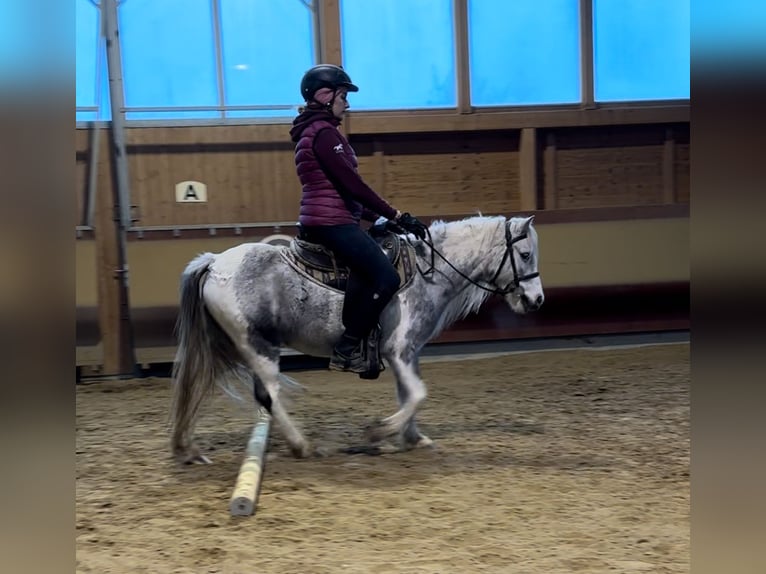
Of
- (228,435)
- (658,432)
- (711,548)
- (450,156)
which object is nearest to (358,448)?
(228,435)

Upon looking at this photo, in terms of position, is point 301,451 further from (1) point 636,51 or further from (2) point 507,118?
(1) point 636,51

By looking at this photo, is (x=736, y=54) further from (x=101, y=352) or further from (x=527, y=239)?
(x=101, y=352)

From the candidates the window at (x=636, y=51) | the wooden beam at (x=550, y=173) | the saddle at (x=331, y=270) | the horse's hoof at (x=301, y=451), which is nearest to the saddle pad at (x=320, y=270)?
the saddle at (x=331, y=270)

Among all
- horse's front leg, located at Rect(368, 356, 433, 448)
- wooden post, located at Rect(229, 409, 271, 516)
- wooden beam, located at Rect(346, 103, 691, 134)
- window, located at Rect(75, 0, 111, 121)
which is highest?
window, located at Rect(75, 0, 111, 121)

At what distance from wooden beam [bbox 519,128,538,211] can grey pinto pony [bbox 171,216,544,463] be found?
432cm

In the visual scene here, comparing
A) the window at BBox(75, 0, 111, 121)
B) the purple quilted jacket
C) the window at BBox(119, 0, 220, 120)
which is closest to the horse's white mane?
the purple quilted jacket

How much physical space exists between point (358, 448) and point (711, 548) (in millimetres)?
3165

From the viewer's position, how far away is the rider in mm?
3627

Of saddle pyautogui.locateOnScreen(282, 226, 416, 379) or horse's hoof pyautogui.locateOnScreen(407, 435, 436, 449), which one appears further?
horse's hoof pyautogui.locateOnScreen(407, 435, 436, 449)

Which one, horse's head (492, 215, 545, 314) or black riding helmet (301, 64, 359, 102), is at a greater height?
black riding helmet (301, 64, 359, 102)

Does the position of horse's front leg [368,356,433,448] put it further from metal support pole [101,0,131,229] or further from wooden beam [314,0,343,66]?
wooden beam [314,0,343,66]

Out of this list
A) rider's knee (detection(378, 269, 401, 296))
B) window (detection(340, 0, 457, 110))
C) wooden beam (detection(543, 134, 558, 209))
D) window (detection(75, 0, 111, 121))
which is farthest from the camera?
wooden beam (detection(543, 134, 558, 209))

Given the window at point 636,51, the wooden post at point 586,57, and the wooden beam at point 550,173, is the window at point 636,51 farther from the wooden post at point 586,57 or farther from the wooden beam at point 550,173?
the wooden beam at point 550,173

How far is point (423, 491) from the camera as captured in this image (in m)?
3.32
